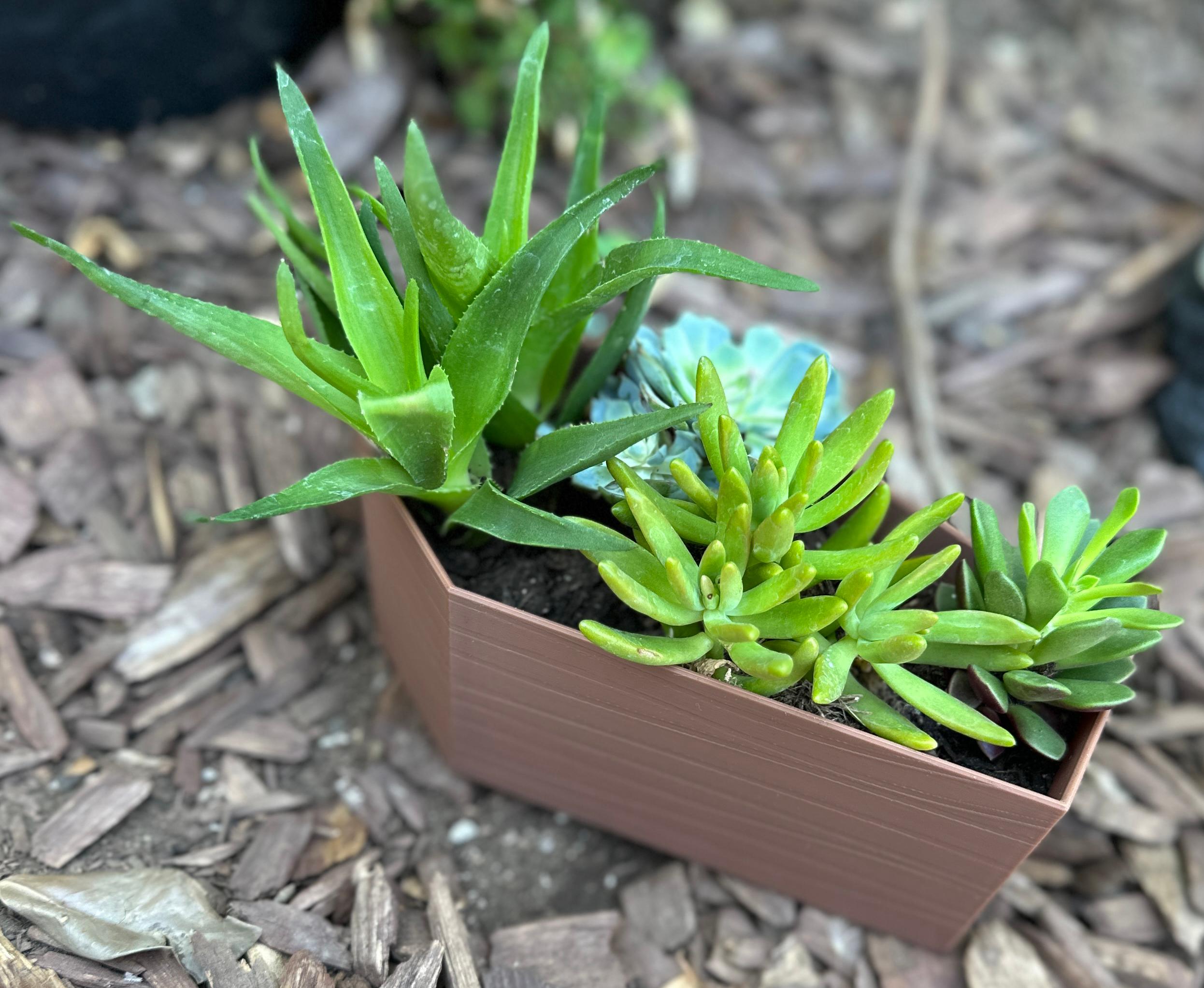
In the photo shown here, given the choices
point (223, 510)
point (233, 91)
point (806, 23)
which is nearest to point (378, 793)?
point (223, 510)

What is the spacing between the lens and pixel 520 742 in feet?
3.39

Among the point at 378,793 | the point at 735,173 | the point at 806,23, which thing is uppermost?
the point at 806,23

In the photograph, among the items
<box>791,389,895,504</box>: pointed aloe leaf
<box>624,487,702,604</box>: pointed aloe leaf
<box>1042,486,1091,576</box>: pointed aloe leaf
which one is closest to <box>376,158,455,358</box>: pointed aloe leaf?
<box>624,487,702,604</box>: pointed aloe leaf

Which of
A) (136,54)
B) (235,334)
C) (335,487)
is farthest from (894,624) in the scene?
(136,54)

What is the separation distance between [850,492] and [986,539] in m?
0.16

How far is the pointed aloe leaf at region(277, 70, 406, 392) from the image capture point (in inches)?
31.3

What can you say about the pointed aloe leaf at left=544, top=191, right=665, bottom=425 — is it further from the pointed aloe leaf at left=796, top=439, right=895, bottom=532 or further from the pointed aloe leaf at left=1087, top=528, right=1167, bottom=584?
the pointed aloe leaf at left=1087, top=528, right=1167, bottom=584

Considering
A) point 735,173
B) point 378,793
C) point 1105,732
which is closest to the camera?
point 378,793

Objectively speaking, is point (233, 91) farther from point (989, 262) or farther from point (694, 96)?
point (989, 262)

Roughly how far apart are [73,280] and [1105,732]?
1.63 metres

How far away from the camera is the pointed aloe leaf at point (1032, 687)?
0.83 m

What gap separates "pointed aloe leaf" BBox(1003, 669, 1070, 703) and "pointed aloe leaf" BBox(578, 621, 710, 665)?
0.27 m

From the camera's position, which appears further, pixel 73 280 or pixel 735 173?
pixel 735 173

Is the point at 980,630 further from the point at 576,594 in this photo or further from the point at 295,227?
the point at 295,227
